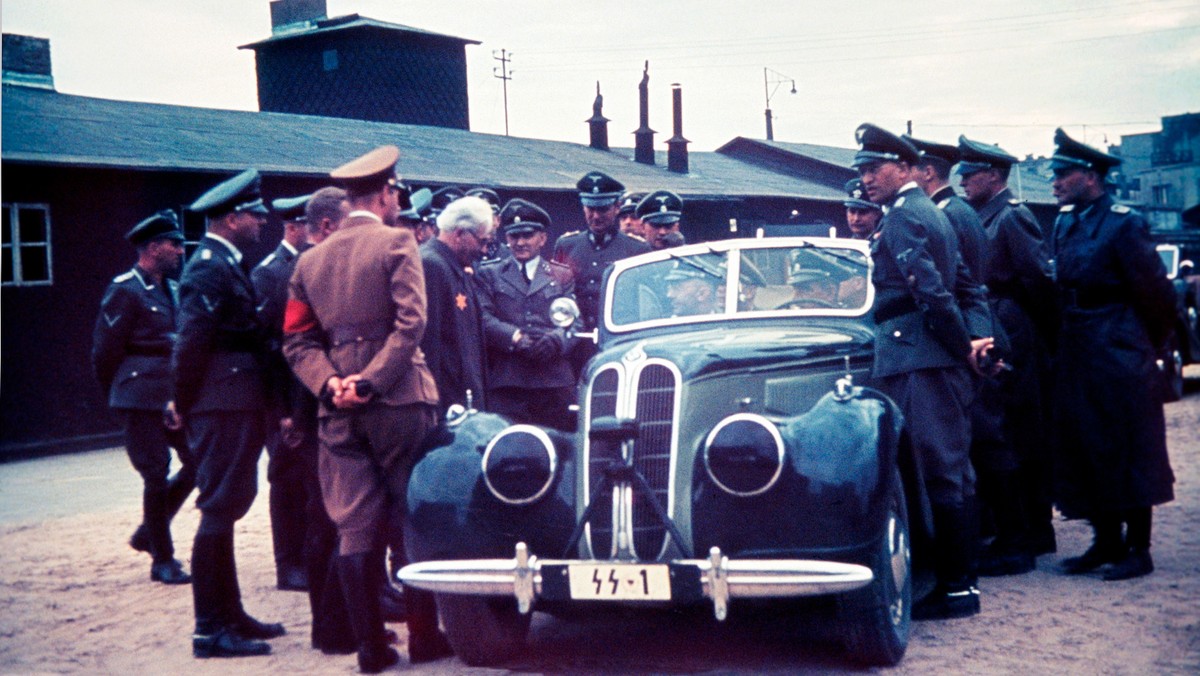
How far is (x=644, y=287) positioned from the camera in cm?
612

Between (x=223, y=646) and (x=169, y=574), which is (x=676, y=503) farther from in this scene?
(x=169, y=574)

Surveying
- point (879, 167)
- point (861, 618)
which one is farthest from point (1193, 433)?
point (861, 618)

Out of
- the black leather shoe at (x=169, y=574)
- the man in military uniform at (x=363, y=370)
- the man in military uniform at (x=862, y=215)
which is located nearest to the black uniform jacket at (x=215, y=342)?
the man in military uniform at (x=363, y=370)

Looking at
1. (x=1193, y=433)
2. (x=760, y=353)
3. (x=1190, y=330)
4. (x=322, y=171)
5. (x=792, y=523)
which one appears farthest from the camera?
(x=322, y=171)

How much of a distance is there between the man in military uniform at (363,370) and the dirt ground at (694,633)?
1.59 ft

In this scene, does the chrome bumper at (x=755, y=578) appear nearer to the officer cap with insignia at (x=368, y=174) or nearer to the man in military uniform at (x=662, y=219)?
the officer cap with insignia at (x=368, y=174)

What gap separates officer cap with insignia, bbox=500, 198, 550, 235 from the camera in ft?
22.1

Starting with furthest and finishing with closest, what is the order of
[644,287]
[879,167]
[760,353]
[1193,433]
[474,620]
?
1. [1193,433]
2. [644,287]
3. [879,167]
4. [760,353]
5. [474,620]

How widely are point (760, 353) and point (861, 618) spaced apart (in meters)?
1.14

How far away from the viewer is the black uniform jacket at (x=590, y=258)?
7.63 meters

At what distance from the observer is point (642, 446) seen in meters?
4.62

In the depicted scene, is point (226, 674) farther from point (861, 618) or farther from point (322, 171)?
point (322, 171)

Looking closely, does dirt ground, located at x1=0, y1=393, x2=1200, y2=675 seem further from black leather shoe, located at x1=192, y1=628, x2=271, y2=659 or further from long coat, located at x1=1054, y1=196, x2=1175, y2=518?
long coat, located at x1=1054, y1=196, x2=1175, y2=518

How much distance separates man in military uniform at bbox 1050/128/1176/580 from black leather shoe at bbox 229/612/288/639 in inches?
142
